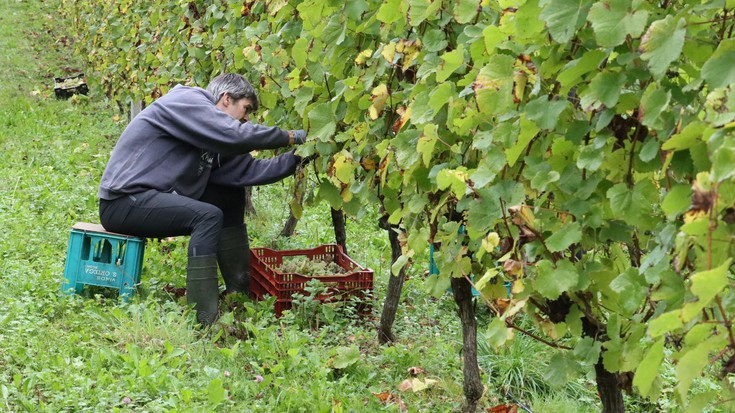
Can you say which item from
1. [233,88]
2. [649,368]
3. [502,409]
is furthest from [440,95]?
[233,88]

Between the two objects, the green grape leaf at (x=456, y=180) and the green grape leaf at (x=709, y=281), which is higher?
the green grape leaf at (x=456, y=180)

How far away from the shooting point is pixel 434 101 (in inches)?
105

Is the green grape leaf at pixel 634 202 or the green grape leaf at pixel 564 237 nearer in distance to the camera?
the green grape leaf at pixel 634 202

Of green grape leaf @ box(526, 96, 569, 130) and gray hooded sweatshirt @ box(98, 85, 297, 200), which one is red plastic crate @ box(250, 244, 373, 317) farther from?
green grape leaf @ box(526, 96, 569, 130)

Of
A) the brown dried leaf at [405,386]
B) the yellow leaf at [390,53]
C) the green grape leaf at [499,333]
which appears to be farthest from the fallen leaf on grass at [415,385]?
the green grape leaf at [499,333]

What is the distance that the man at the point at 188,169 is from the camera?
4.80 meters

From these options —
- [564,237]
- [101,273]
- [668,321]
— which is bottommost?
[101,273]

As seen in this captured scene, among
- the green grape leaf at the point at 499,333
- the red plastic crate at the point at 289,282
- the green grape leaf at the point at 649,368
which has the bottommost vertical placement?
the red plastic crate at the point at 289,282

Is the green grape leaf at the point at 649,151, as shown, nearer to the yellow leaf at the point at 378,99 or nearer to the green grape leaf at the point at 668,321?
the green grape leaf at the point at 668,321

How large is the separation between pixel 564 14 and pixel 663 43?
0.96 feet

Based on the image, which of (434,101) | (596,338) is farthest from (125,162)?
(596,338)

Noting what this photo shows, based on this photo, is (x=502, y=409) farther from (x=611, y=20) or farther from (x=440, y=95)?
(x=611, y=20)

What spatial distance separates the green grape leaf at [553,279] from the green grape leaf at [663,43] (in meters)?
0.64

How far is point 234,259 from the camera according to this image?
5.37 m
